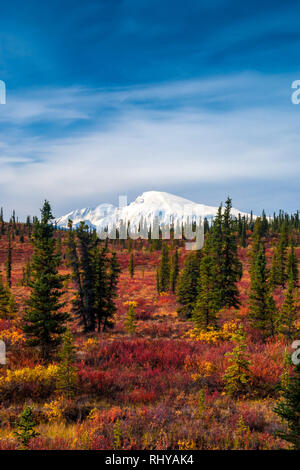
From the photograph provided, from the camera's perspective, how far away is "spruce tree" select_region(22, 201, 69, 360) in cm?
1367

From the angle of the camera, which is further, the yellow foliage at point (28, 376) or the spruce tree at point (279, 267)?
the spruce tree at point (279, 267)

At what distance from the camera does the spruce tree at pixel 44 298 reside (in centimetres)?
1367

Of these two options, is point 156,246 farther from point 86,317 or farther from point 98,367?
point 98,367

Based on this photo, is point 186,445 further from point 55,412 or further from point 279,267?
point 279,267

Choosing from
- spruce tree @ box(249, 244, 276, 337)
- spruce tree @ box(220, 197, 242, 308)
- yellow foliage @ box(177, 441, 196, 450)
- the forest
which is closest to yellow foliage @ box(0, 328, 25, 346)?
the forest

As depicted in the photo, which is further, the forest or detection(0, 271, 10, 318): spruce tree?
detection(0, 271, 10, 318): spruce tree

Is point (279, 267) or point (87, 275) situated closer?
point (87, 275)

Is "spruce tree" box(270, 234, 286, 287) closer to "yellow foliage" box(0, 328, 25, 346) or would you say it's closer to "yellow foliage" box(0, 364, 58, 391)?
"yellow foliage" box(0, 328, 25, 346)

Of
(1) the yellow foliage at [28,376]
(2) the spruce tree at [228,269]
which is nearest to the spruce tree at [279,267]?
(2) the spruce tree at [228,269]

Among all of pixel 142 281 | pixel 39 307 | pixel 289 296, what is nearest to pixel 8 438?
pixel 39 307

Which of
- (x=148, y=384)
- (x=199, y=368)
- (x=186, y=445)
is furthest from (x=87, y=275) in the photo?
(x=186, y=445)

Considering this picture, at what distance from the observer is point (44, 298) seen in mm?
13883

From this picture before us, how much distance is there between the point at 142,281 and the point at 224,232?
40011mm

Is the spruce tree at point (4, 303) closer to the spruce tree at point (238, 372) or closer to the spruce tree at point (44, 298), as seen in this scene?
the spruce tree at point (44, 298)
